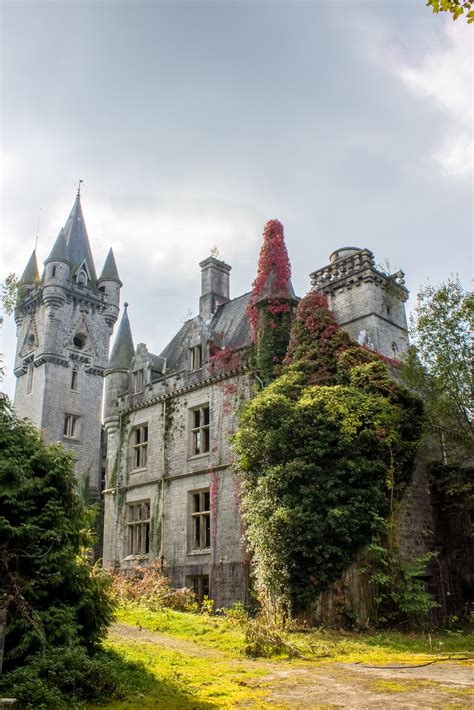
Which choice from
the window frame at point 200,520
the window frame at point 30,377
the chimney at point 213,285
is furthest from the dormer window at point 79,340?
the window frame at point 200,520

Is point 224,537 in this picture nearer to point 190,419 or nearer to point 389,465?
point 190,419

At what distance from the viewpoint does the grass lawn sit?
7754mm

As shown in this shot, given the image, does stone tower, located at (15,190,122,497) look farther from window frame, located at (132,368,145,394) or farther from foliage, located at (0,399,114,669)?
foliage, located at (0,399,114,669)

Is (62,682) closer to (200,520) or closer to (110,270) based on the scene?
(200,520)

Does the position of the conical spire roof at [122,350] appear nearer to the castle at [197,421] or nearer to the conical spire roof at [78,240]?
the castle at [197,421]

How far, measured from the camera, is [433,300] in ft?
60.0

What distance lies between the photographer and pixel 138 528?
2423 centimetres

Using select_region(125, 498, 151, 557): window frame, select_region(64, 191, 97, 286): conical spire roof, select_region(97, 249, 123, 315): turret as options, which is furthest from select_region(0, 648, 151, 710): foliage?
select_region(64, 191, 97, 286): conical spire roof

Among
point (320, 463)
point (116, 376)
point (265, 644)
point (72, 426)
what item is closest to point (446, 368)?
point (320, 463)

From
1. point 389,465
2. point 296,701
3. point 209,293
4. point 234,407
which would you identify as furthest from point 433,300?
point 296,701

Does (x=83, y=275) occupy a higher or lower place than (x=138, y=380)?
higher

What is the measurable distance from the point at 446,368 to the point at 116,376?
1478 centimetres

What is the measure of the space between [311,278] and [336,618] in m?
13.1

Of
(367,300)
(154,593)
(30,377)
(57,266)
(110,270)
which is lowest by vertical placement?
(154,593)
